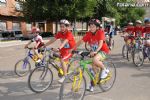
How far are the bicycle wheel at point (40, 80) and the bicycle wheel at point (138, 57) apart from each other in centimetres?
441

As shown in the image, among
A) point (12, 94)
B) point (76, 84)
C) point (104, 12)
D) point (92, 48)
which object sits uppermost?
point (104, 12)

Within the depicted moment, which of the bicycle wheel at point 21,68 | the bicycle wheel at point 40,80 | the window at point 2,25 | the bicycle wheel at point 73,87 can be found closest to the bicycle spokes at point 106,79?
the bicycle wheel at point 73,87

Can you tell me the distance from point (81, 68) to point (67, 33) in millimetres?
1527

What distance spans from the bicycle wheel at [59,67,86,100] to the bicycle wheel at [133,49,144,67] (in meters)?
4.84

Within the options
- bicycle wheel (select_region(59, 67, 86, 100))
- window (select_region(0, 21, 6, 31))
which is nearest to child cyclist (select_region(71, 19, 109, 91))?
bicycle wheel (select_region(59, 67, 86, 100))

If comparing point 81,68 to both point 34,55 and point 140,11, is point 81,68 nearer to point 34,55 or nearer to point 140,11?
point 34,55

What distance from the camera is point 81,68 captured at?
18.5 ft

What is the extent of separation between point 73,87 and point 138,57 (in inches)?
197

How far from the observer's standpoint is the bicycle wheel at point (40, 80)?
6387mm

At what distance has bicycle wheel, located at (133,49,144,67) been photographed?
10.1m

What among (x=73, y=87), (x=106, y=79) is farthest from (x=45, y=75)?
(x=106, y=79)

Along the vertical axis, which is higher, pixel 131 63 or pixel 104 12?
pixel 104 12

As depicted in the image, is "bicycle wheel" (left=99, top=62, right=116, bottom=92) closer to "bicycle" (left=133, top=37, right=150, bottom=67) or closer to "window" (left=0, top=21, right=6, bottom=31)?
"bicycle" (left=133, top=37, right=150, bottom=67)

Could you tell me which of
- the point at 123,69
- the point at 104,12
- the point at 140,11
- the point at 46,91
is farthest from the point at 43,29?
the point at 46,91
